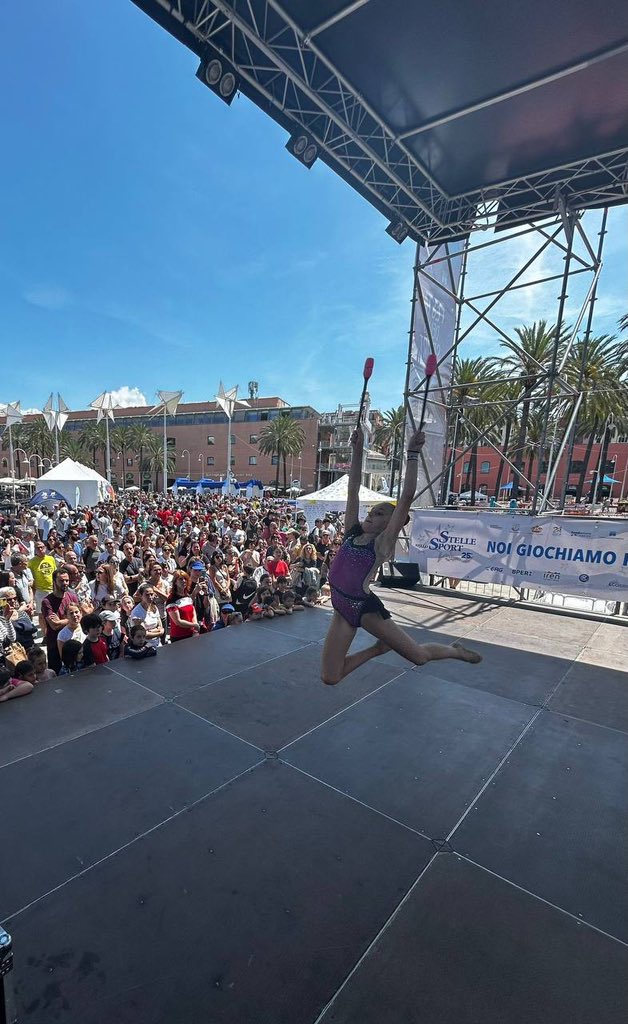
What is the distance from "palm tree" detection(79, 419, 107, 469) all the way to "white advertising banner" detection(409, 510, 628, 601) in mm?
59510

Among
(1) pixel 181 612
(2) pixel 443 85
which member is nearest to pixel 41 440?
(1) pixel 181 612

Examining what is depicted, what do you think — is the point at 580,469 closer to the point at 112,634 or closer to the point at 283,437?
the point at 283,437

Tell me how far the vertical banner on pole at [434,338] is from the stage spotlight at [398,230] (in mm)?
652

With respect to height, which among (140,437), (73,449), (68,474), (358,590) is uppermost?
(140,437)

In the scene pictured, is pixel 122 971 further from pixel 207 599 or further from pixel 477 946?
pixel 207 599

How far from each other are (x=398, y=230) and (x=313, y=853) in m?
9.41

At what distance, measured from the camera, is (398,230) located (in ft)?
27.9

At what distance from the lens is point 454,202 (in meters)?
8.36

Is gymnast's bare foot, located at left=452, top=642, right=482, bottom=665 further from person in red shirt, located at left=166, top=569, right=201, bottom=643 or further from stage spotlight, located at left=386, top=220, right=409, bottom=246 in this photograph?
stage spotlight, located at left=386, top=220, right=409, bottom=246

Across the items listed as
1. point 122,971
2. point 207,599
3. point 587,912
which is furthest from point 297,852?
point 207,599

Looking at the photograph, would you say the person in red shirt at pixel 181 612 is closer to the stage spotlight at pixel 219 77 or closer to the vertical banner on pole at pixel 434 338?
the vertical banner on pole at pixel 434 338

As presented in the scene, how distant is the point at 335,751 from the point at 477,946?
1.69m

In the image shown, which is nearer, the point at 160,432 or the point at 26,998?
the point at 26,998

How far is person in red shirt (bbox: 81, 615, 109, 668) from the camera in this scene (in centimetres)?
525
